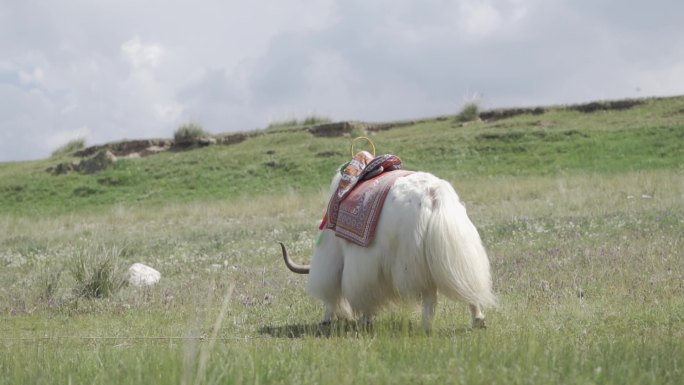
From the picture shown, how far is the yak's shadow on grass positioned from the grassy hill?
1754 centimetres

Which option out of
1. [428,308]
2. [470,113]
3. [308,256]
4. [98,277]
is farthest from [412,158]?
[428,308]

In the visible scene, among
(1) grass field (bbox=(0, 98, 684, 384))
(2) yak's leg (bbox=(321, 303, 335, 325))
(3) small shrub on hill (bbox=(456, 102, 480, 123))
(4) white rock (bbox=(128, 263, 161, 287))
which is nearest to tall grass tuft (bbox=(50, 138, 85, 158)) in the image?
(1) grass field (bbox=(0, 98, 684, 384))

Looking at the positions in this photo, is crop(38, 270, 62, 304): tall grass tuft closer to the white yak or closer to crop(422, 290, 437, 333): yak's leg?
the white yak

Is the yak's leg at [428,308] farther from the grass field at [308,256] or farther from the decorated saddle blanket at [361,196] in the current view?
the decorated saddle blanket at [361,196]

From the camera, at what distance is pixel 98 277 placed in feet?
33.0

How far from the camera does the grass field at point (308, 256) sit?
472cm

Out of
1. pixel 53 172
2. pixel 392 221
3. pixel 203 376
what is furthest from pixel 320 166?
pixel 203 376

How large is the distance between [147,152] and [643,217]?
26.7 meters

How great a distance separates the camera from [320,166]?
2852 centimetres

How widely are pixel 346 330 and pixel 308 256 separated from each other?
17.0 ft

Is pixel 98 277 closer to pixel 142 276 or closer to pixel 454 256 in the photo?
pixel 142 276

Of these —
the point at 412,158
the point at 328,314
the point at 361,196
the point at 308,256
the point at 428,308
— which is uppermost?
the point at 361,196

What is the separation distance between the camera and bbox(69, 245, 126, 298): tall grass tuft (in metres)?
9.98

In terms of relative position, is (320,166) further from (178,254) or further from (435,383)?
(435,383)
